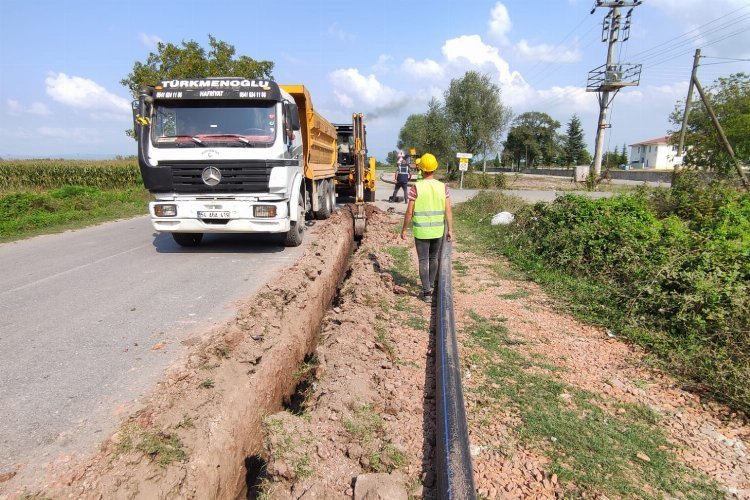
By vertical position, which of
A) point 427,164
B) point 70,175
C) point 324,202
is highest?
point 427,164

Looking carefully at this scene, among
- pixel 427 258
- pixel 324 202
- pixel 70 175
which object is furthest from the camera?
pixel 70 175

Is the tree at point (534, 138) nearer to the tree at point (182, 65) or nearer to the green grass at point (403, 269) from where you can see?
the tree at point (182, 65)

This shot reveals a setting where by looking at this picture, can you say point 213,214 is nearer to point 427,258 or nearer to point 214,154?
point 214,154

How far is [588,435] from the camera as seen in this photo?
2.85m

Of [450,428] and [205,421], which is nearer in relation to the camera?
[450,428]

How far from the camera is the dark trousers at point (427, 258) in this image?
539 cm

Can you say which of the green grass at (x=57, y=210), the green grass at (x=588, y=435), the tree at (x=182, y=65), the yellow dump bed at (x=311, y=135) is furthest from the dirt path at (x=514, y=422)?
the tree at (x=182, y=65)

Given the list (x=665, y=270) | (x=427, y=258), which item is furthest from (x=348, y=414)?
(x=665, y=270)

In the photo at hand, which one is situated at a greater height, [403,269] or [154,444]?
[403,269]

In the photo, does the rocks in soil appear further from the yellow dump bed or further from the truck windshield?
the yellow dump bed

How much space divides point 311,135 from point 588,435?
8713mm

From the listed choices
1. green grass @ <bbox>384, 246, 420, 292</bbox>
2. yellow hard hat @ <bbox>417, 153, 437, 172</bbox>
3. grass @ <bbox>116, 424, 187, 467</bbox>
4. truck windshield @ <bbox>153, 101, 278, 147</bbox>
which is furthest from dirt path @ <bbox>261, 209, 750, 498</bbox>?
truck windshield @ <bbox>153, 101, 278, 147</bbox>

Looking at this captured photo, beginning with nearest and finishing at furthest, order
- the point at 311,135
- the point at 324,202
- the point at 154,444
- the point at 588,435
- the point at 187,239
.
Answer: the point at 154,444
the point at 588,435
the point at 187,239
the point at 311,135
the point at 324,202

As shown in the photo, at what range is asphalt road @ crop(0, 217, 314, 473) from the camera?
3.01 metres
